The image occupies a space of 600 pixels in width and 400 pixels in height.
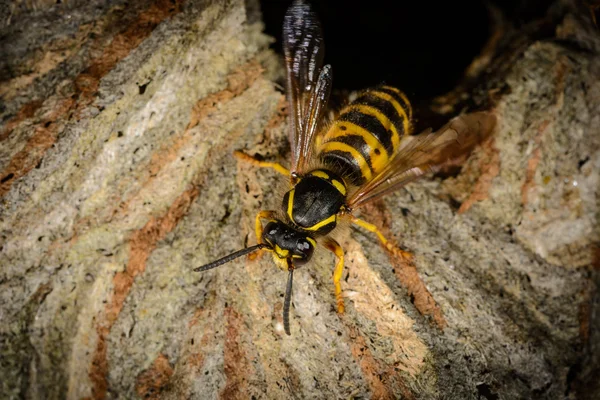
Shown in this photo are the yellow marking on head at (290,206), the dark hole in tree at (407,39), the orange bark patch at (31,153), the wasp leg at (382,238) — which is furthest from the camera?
the dark hole in tree at (407,39)

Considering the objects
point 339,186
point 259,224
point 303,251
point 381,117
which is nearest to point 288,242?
point 303,251

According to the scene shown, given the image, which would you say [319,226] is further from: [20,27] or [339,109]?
[20,27]

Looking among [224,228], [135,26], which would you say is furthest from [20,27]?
[224,228]

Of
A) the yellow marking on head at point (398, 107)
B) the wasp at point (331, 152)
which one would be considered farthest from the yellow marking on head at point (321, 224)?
the yellow marking on head at point (398, 107)

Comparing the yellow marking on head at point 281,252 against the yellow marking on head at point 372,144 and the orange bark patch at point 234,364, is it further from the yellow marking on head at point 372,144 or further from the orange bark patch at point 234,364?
the yellow marking on head at point 372,144

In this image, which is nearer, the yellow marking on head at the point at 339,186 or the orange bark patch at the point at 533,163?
the orange bark patch at the point at 533,163

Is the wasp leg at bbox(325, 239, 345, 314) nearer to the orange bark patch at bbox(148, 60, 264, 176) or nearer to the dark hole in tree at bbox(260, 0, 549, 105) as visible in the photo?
the orange bark patch at bbox(148, 60, 264, 176)

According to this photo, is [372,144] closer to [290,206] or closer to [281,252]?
[290,206]
